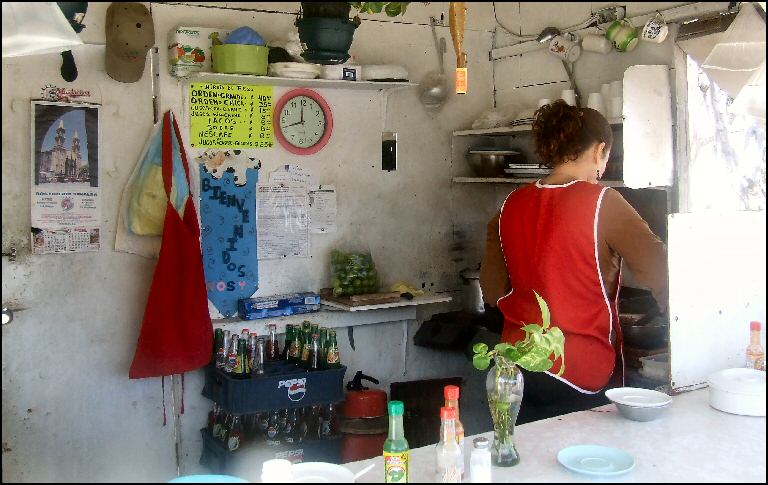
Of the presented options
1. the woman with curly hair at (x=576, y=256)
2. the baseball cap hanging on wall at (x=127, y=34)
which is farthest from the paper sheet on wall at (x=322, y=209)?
the woman with curly hair at (x=576, y=256)

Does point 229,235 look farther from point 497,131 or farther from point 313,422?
point 497,131

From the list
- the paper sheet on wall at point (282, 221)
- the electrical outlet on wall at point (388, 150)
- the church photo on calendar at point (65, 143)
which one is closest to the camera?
the church photo on calendar at point (65, 143)

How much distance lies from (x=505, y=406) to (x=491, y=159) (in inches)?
118

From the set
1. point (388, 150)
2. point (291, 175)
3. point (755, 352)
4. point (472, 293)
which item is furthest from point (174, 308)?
point (755, 352)

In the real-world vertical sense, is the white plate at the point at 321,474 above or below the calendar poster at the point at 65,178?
below

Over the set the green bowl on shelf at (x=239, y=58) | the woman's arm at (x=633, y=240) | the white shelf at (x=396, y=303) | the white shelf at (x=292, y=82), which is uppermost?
the green bowl on shelf at (x=239, y=58)

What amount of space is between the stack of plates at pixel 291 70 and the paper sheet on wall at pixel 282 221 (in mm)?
654

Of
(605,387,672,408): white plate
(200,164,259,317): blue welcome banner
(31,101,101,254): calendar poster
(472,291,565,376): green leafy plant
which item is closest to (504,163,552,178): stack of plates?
(200,164,259,317): blue welcome banner

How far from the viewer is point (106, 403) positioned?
4199mm

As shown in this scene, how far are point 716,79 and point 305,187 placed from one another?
2.37m

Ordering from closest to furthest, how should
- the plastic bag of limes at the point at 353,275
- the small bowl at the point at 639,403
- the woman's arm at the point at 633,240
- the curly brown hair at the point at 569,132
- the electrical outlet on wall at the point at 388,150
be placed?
the small bowl at the point at 639,403
the woman's arm at the point at 633,240
the curly brown hair at the point at 569,132
the plastic bag of limes at the point at 353,275
the electrical outlet on wall at the point at 388,150

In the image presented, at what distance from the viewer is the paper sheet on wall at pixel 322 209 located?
4723mm

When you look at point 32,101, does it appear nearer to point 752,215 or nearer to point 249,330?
point 249,330

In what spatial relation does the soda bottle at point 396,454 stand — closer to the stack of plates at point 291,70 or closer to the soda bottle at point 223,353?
the soda bottle at point 223,353
